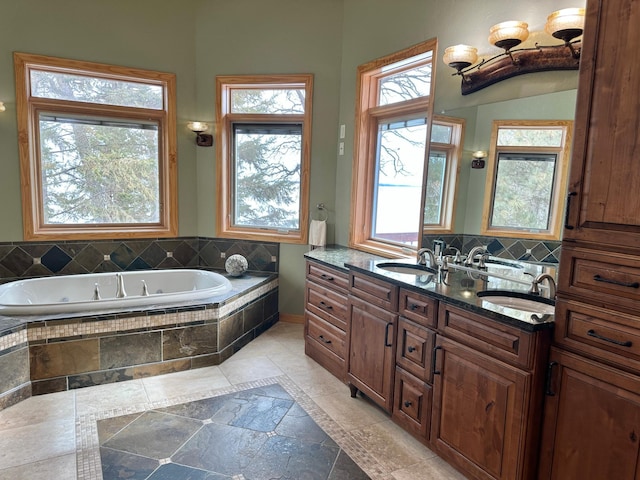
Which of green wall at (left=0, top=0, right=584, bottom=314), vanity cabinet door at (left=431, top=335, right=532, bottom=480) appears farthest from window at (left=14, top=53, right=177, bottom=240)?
vanity cabinet door at (left=431, top=335, right=532, bottom=480)

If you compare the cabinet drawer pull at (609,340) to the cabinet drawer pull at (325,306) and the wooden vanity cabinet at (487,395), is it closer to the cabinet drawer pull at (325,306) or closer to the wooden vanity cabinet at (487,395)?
the wooden vanity cabinet at (487,395)

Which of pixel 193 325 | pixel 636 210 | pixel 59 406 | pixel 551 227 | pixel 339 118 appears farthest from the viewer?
pixel 339 118

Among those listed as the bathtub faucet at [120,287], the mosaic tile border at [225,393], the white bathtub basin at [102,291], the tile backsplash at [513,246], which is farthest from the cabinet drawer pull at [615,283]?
the bathtub faucet at [120,287]

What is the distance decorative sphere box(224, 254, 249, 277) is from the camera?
12.6ft

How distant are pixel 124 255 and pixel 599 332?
3829 mm

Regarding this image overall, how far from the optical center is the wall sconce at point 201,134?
155 inches

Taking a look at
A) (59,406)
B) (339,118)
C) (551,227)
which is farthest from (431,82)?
(59,406)

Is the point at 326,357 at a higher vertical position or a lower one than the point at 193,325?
lower

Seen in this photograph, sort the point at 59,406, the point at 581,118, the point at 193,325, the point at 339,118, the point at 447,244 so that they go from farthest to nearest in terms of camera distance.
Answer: the point at 339,118
the point at 193,325
the point at 447,244
the point at 59,406
the point at 581,118

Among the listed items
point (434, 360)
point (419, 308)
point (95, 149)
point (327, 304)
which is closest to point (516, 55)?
point (419, 308)

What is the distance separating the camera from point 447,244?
2.67 meters

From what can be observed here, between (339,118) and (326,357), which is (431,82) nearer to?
(339,118)

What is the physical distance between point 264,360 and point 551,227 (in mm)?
2260

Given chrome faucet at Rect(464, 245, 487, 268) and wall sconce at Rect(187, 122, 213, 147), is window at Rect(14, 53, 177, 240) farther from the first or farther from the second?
chrome faucet at Rect(464, 245, 487, 268)
